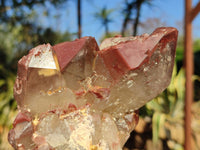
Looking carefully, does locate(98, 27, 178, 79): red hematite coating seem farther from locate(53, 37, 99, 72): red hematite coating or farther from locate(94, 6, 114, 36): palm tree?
locate(94, 6, 114, 36): palm tree

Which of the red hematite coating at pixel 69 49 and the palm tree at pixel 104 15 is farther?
the palm tree at pixel 104 15

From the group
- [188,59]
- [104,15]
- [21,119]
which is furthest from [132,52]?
[104,15]

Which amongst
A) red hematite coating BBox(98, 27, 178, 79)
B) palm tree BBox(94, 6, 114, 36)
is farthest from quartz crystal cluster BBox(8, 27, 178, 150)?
palm tree BBox(94, 6, 114, 36)

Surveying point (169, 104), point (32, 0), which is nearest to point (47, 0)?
point (32, 0)

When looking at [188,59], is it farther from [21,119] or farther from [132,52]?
[21,119]

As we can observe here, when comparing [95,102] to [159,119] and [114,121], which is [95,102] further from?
[159,119]

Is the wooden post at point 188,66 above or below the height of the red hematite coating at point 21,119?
above

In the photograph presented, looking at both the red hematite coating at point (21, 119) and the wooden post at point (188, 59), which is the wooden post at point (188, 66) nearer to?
the wooden post at point (188, 59)

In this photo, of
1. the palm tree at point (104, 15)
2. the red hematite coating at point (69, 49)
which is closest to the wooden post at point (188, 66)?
the red hematite coating at point (69, 49)
